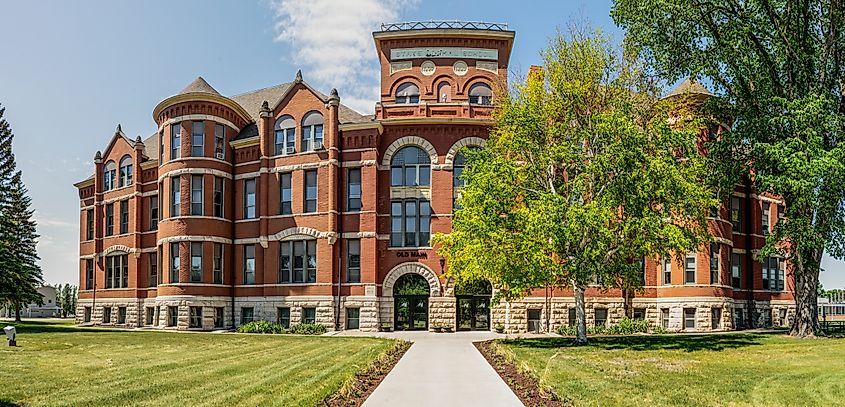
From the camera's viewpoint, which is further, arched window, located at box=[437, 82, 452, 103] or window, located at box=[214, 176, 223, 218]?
window, located at box=[214, 176, 223, 218]

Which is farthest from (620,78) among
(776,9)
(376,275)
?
(376,275)

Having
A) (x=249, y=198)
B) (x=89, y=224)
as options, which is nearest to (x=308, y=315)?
(x=249, y=198)

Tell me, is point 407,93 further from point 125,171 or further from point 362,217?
point 125,171

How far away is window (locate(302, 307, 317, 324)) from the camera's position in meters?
41.3

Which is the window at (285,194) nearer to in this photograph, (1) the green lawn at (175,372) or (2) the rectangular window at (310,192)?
(2) the rectangular window at (310,192)

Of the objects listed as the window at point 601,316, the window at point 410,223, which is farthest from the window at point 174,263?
the window at point 601,316

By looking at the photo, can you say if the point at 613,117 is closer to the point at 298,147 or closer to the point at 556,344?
the point at 556,344

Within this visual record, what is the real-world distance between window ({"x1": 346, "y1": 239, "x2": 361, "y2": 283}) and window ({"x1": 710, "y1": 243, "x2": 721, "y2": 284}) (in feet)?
60.7

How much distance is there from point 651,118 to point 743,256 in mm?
18043

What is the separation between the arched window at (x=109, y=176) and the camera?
52.1m

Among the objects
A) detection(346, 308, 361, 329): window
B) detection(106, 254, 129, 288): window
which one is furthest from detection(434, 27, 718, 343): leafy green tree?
detection(106, 254, 129, 288): window

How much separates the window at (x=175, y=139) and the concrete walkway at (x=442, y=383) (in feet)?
77.3

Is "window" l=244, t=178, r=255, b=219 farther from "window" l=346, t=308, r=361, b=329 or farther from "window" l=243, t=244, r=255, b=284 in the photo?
"window" l=346, t=308, r=361, b=329

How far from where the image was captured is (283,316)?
139 ft
